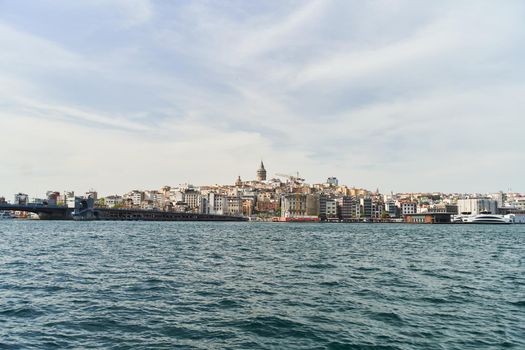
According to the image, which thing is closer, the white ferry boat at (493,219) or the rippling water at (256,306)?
the rippling water at (256,306)

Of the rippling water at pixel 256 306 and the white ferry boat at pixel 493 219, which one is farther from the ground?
the rippling water at pixel 256 306

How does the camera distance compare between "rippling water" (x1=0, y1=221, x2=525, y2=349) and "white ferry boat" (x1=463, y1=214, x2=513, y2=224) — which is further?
"white ferry boat" (x1=463, y1=214, x2=513, y2=224)

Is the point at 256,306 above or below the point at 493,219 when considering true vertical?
above

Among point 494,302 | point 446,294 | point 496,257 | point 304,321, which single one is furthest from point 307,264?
point 496,257

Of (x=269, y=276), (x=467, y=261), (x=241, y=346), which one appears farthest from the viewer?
(x=467, y=261)

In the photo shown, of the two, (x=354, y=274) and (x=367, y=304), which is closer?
(x=367, y=304)

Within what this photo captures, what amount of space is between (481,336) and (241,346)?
26.7ft

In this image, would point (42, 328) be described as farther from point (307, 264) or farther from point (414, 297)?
point (307, 264)

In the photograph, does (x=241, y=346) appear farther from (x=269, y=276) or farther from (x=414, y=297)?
(x=269, y=276)

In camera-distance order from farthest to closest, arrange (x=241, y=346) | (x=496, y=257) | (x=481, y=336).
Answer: (x=496, y=257) → (x=481, y=336) → (x=241, y=346)

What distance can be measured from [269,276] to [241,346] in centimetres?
1395

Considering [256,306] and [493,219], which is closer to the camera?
[256,306]

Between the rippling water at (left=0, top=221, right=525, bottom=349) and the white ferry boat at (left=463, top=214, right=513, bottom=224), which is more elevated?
the rippling water at (left=0, top=221, right=525, bottom=349)

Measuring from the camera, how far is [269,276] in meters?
27.7
